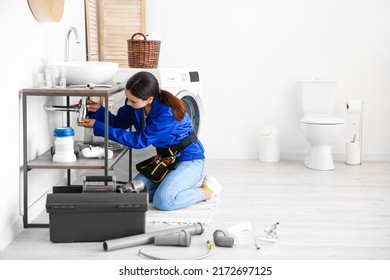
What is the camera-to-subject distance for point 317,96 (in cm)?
582

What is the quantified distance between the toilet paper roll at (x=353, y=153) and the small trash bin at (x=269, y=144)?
66 cm

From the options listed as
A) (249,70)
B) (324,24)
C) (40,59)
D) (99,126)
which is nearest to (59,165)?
(99,126)

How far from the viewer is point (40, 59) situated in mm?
3992

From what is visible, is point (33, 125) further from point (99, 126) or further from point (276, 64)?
point (276, 64)

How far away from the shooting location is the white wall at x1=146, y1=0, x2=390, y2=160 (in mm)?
5922

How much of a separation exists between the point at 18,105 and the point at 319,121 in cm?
285

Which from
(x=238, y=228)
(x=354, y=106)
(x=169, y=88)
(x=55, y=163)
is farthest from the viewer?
(x=354, y=106)

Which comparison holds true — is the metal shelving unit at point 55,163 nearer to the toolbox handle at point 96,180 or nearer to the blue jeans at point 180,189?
the toolbox handle at point 96,180

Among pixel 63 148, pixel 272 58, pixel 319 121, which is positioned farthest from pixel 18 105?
pixel 272 58

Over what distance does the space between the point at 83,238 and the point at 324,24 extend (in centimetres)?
351

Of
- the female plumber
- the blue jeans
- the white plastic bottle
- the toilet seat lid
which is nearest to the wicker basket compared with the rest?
the female plumber

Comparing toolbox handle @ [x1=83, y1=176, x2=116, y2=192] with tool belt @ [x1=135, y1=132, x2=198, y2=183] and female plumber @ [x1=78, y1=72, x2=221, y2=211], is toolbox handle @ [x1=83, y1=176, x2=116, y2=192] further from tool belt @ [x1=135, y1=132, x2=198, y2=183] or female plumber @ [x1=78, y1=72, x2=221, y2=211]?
tool belt @ [x1=135, y1=132, x2=198, y2=183]

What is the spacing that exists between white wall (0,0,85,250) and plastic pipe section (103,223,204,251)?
0.58 m

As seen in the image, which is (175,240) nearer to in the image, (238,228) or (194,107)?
(238,228)
